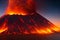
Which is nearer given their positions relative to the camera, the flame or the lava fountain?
the lava fountain

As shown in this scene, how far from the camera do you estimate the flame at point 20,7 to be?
78250 millimetres

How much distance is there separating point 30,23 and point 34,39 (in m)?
19.6

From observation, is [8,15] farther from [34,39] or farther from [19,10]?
[34,39]

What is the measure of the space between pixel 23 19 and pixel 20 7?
4.41 metres

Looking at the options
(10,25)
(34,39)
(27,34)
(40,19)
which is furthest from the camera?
(40,19)

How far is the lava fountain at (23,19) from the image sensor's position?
2970 inches

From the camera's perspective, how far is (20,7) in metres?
79.2

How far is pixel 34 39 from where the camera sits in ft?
194

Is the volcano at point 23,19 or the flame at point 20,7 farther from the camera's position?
the flame at point 20,7

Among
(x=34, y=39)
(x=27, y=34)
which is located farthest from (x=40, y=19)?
(x=34, y=39)

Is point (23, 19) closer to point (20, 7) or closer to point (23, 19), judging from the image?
point (23, 19)

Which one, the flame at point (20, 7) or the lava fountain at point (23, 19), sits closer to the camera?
the lava fountain at point (23, 19)

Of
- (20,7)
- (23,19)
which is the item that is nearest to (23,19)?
(23,19)

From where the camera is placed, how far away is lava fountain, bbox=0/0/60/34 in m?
75.4
